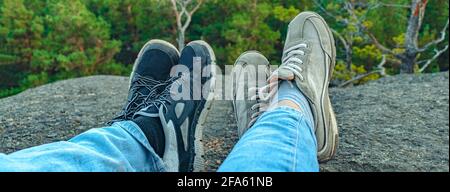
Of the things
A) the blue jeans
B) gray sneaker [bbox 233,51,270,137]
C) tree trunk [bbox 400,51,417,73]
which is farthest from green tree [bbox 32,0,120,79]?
the blue jeans

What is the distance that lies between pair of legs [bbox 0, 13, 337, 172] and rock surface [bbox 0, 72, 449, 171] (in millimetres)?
122

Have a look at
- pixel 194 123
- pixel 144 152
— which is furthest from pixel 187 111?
pixel 144 152

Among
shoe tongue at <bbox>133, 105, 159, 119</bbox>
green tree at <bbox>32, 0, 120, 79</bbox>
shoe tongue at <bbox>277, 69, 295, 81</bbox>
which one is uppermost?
shoe tongue at <bbox>277, 69, 295, 81</bbox>

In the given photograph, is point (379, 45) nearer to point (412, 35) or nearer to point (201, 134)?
point (412, 35)

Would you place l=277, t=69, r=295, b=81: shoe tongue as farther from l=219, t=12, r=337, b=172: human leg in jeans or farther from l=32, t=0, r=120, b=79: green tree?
l=32, t=0, r=120, b=79: green tree

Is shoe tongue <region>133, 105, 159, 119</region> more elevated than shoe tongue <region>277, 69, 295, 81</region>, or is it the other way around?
shoe tongue <region>277, 69, 295, 81</region>

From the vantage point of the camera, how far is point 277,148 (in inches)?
25.5

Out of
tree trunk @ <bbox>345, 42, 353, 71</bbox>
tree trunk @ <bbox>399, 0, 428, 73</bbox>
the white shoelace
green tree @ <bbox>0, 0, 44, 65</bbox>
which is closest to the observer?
the white shoelace

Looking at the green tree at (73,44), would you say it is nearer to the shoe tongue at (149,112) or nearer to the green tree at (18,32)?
the green tree at (18,32)

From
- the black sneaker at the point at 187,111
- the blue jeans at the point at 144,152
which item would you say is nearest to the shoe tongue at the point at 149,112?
the black sneaker at the point at 187,111

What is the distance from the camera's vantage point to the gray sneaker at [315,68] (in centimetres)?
95

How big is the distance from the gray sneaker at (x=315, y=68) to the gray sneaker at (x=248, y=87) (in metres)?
0.06

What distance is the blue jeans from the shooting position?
0.63m
